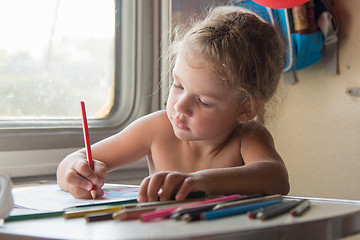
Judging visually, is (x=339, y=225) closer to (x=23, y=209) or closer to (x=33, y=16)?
(x=23, y=209)

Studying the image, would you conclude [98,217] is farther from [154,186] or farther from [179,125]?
[179,125]

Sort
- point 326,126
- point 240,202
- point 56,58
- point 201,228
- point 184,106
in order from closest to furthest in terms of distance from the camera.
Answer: point 201,228 < point 240,202 < point 184,106 < point 56,58 < point 326,126

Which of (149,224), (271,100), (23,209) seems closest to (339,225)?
(149,224)

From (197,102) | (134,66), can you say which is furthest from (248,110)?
(134,66)

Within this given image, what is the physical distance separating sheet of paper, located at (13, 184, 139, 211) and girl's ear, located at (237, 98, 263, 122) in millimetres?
301

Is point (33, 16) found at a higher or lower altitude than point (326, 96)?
higher

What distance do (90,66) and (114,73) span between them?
0.07m

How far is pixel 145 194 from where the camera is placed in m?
0.65

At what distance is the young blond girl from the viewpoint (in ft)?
2.67

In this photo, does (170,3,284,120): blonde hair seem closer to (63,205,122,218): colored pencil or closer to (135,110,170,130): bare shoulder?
(135,110,170,130): bare shoulder

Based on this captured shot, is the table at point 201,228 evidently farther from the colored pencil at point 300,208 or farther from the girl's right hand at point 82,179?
the girl's right hand at point 82,179

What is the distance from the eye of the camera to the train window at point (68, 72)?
4.06ft

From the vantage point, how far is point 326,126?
4.91ft

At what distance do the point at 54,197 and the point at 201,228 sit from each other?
0.36 m
